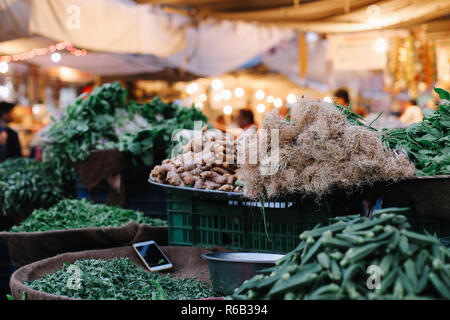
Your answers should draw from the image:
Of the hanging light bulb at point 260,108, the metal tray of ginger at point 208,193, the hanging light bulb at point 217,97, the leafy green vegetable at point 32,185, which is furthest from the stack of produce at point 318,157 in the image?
the hanging light bulb at point 260,108

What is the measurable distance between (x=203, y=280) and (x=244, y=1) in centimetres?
540

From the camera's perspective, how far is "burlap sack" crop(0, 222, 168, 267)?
3732 mm

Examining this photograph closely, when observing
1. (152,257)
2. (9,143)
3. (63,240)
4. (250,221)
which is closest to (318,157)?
(250,221)

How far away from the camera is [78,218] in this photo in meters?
4.35

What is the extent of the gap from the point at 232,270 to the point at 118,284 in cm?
64

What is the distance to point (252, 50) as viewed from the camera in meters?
8.59

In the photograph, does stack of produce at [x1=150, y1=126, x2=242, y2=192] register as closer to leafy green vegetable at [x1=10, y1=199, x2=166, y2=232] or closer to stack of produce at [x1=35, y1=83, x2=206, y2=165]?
leafy green vegetable at [x1=10, y1=199, x2=166, y2=232]

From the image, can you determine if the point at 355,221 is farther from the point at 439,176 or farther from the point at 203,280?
the point at 203,280

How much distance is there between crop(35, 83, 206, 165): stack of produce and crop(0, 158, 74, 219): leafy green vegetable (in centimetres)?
22

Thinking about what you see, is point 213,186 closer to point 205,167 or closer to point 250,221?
point 205,167

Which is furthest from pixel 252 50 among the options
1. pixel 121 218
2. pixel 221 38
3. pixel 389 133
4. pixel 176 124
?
pixel 389 133

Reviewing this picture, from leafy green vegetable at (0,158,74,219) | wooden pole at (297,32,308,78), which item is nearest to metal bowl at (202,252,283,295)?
leafy green vegetable at (0,158,74,219)

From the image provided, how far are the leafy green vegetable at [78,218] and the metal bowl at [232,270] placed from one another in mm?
1603

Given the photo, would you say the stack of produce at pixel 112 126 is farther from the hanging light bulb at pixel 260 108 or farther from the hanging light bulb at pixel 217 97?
the hanging light bulb at pixel 260 108
